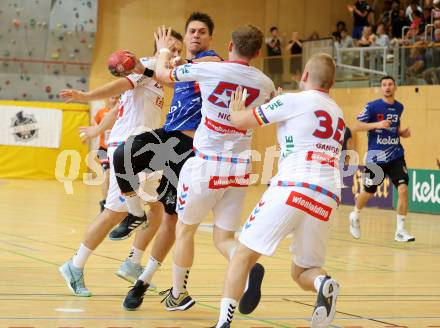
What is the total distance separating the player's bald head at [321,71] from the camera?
605 cm

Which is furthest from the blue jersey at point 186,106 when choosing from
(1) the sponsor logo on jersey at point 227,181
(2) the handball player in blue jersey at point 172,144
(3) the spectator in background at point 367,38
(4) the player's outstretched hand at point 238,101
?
(3) the spectator in background at point 367,38

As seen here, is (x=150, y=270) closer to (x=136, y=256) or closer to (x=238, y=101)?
(x=136, y=256)

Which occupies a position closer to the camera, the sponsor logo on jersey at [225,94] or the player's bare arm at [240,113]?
the player's bare arm at [240,113]

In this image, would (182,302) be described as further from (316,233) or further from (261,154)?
(261,154)

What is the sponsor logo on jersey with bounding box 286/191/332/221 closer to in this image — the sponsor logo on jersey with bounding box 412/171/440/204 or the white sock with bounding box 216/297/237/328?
the white sock with bounding box 216/297/237/328

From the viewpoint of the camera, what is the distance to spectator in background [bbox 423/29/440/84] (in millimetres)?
22000

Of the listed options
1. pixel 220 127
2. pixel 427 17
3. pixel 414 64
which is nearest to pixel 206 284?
pixel 220 127

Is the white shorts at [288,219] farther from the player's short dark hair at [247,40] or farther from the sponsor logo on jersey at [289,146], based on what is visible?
the player's short dark hair at [247,40]

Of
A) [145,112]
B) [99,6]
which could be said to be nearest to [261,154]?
[99,6]

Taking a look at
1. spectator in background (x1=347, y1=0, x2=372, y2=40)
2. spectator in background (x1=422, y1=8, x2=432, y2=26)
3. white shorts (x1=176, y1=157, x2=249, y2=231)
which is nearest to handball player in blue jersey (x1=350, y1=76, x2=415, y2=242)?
white shorts (x1=176, y1=157, x2=249, y2=231)

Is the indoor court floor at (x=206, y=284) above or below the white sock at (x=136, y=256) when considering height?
below

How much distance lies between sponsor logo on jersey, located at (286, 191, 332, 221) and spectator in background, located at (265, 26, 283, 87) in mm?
21024

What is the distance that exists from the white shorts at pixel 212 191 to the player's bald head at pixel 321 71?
3.10 feet

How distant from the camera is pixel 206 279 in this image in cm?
902
